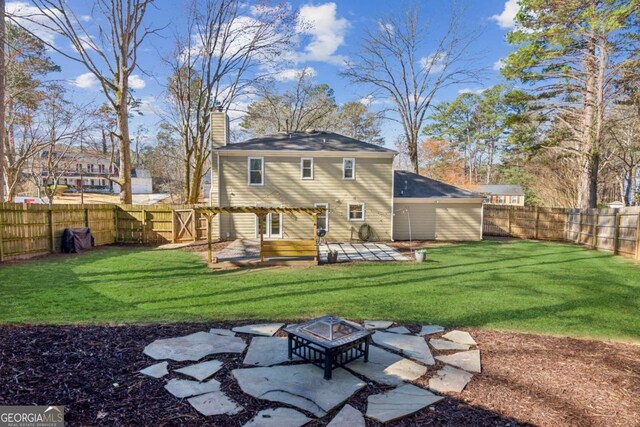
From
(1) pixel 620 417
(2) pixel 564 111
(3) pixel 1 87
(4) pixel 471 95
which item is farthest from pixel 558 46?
(4) pixel 471 95

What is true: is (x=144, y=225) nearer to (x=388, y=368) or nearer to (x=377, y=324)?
(x=377, y=324)

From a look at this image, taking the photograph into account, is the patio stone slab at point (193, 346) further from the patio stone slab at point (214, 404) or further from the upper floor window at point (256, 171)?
the upper floor window at point (256, 171)

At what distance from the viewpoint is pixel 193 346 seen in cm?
381

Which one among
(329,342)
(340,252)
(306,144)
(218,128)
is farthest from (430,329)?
(218,128)

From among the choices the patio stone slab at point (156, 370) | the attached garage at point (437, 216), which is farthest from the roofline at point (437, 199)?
the patio stone slab at point (156, 370)

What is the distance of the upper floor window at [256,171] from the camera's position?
1535 centimetres

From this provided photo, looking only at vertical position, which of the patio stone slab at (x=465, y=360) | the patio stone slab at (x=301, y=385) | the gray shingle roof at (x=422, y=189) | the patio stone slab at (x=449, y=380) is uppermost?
the gray shingle roof at (x=422, y=189)

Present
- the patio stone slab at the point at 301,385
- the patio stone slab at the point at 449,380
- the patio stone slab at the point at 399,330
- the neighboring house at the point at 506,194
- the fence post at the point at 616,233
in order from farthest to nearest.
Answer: the neighboring house at the point at 506,194 → the fence post at the point at 616,233 → the patio stone slab at the point at 399,330 → the patio stone slab at the point at 449,380 → the patio stone slab at the point at 301,385

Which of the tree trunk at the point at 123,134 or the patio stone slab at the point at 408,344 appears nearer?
the patio stone slab at the point at 408,344

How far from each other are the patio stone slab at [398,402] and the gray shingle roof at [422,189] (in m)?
14.1

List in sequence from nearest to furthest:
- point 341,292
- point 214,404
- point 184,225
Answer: point 214,404, point 341,292, point 184,225

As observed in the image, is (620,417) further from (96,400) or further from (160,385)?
(96,400)

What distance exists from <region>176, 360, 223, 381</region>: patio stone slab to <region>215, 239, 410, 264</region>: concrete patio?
6631mm

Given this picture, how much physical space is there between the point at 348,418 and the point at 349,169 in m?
13.7
